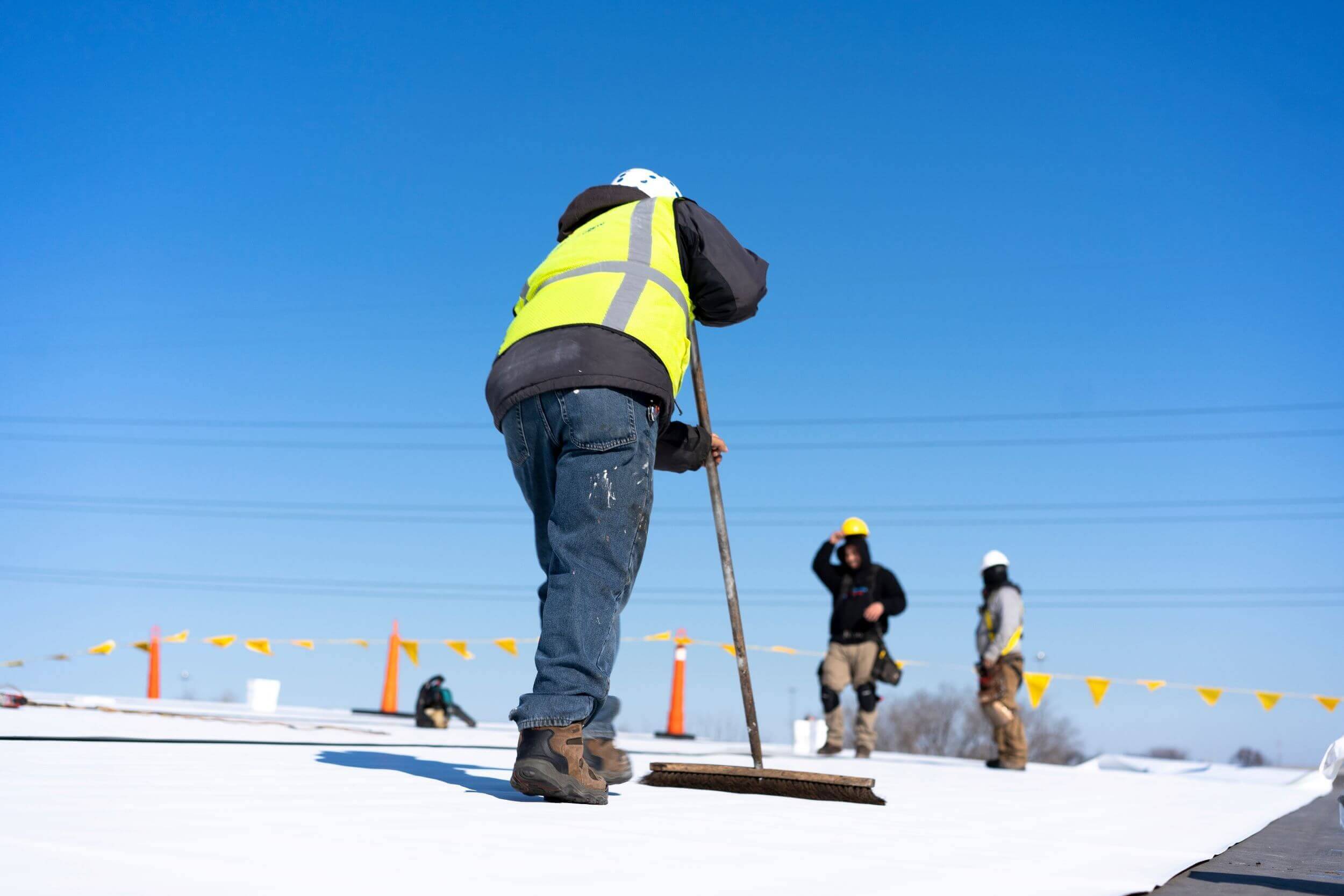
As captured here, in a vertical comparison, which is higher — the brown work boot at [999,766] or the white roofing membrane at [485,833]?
the white roofing membrane at [485,833]

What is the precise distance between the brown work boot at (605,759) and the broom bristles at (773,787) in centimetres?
24

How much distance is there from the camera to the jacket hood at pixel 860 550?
989 cm

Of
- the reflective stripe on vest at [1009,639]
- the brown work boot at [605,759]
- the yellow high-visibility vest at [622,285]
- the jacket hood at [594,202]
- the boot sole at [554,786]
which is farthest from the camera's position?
the reflective stripe on vest at [1009,639]

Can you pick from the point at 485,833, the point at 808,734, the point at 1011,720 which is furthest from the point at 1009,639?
the point at 485,833

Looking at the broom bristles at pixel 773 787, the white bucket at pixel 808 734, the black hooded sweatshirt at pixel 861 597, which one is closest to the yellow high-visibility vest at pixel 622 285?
the broom bristles at pixel 773 787

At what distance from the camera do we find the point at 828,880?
5.39 feet

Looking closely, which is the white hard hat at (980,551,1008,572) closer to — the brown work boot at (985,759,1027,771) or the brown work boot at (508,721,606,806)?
the brown work boot at (985,759,1027,771)

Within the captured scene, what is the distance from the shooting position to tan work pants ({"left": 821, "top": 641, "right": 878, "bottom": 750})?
31.3ft

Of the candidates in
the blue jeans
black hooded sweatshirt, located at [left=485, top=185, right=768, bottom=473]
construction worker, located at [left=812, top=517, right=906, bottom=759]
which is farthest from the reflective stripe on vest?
the blue jeans

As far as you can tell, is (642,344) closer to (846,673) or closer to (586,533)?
(586,533)

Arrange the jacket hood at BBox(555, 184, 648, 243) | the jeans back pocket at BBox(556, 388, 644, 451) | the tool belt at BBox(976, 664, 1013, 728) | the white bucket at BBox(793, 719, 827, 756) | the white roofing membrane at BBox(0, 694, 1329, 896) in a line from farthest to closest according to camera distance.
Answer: the white bucket at BBox(793, 719, 827, 756) → the tool belt at BBox(976, 664, 1013, 728) → the jacket hood at BBox(555, 184, 648, 243) → the jeans back pocket at BBox(556, 388, 644, 451) → the white roofing membrane at BBox(0, 694, 1329, 896)

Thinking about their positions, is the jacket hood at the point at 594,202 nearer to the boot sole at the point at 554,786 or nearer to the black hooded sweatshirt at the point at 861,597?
the boot sole at the point at 554,786

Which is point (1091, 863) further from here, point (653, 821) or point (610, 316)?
point (610, 316)

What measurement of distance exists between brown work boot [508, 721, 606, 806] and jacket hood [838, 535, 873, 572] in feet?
24.2
